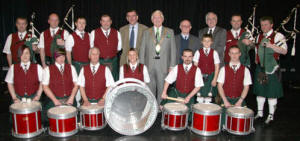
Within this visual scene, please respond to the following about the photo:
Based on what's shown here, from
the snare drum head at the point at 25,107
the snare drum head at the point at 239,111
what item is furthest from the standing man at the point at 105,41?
the snare drum head at the point at 239,111

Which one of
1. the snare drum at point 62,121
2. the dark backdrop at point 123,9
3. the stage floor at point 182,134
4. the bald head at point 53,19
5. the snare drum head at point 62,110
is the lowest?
the stage floor at point 182,134

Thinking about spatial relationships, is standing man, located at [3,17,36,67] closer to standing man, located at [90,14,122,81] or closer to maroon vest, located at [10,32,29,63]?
maroon vest, located at [10,32,29,63]

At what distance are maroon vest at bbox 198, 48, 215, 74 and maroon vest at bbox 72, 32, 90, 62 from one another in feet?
6.32

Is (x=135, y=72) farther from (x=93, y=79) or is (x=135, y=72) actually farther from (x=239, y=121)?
(x=239, y=121)

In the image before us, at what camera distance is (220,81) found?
11.5ft

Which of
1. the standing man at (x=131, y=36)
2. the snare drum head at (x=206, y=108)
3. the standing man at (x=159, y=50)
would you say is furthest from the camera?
the standing man at (x=131, y=36)

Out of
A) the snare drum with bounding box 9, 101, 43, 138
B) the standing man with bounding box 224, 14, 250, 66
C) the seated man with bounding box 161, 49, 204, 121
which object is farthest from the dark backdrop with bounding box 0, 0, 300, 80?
the snare drum with bounding box 9, 101, 43, 138

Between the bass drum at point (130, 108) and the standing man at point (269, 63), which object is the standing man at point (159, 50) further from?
the standing man at point (269, 63)

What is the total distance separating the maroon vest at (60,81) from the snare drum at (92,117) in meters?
0.52

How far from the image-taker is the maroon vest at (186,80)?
3.56 meters

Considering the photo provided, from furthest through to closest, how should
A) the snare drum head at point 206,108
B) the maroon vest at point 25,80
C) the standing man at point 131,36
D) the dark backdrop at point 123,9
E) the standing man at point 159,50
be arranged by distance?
the dark backdrop at point 123,9
the standing man at point 131,36
the standing man at point 159,50
the maroon vest at point 25,80
the snare drum head at point 206,108

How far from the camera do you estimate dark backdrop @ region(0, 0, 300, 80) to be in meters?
6.14

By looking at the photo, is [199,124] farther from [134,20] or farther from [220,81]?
[134,20]

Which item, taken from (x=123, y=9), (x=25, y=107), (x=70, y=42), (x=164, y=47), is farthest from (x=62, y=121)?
(x=123, y=9)
